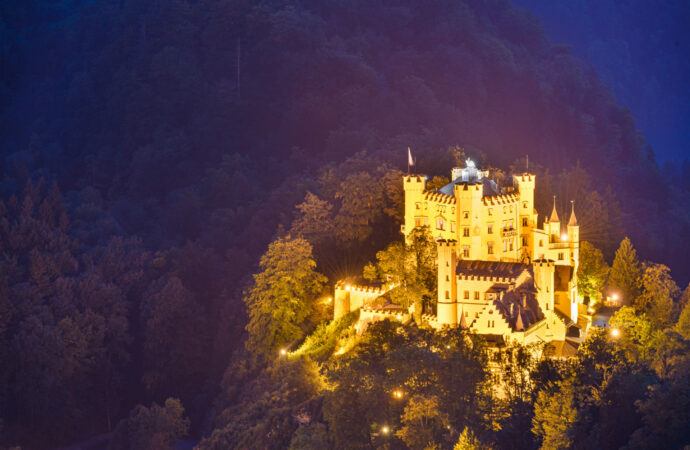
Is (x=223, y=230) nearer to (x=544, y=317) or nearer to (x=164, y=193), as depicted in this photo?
(x=164, y=193)

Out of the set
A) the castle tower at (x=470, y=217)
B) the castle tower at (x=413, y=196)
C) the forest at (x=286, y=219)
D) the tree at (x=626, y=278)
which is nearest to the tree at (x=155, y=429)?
the forest at (x=286, y=219)

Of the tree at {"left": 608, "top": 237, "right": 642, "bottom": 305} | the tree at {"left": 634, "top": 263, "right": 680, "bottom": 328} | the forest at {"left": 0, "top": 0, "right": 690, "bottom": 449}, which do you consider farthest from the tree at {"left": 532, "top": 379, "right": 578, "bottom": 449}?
the tree at {"left": 608, "top": 237, "right": 642, "bottom": 305}

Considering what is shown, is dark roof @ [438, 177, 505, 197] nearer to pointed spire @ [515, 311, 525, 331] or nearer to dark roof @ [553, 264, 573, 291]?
dark roof @ [553, 264, 573, 291]

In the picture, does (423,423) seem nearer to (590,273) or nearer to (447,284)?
(447,284)

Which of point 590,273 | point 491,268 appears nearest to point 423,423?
point 491,268

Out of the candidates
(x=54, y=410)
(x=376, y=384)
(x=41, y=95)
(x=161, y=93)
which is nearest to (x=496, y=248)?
(x=376, y=384)
